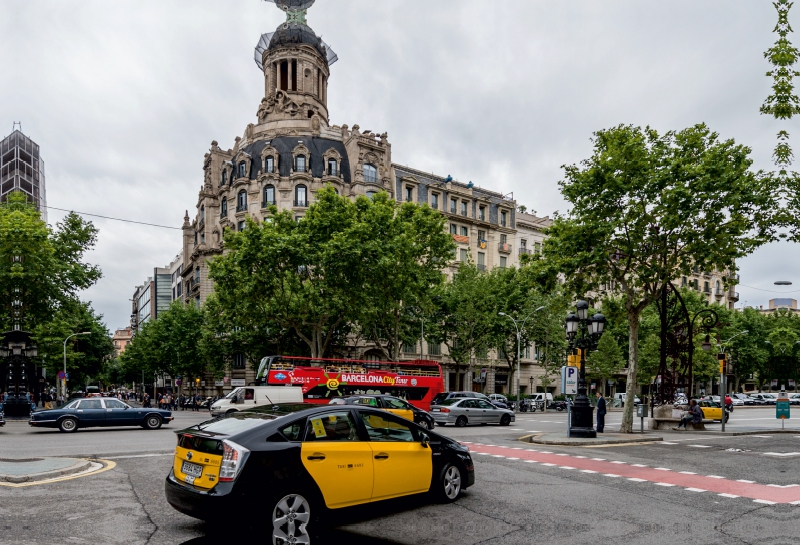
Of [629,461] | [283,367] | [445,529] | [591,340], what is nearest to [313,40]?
[283,367]

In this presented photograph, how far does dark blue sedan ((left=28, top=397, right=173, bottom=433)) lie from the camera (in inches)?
900

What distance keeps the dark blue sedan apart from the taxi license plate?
18.6 meters

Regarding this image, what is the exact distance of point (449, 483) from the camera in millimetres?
9305

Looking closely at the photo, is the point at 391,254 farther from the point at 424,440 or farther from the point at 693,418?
the point at 424,440

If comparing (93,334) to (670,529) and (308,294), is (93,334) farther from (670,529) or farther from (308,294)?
(670,529)

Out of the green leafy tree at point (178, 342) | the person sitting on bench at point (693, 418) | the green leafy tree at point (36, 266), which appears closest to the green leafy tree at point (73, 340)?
the green leafy tree at point (36, 266)

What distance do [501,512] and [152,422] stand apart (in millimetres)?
19390

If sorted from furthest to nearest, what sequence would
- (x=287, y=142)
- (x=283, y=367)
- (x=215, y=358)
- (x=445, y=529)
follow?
1. (x=287, y=142)
2. (x=215, y=358)
3. (x=283, y=367)
4. (x=445, y=529)

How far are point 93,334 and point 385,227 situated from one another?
39290mm

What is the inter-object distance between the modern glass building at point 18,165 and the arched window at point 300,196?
26554mm

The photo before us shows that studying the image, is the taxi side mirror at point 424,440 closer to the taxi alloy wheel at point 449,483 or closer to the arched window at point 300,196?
the taxi alloy wheel at point 449,483

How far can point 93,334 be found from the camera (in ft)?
206

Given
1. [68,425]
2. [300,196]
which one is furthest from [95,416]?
[300,196]

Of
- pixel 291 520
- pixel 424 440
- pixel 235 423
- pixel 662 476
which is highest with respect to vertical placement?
pixel 235 423
